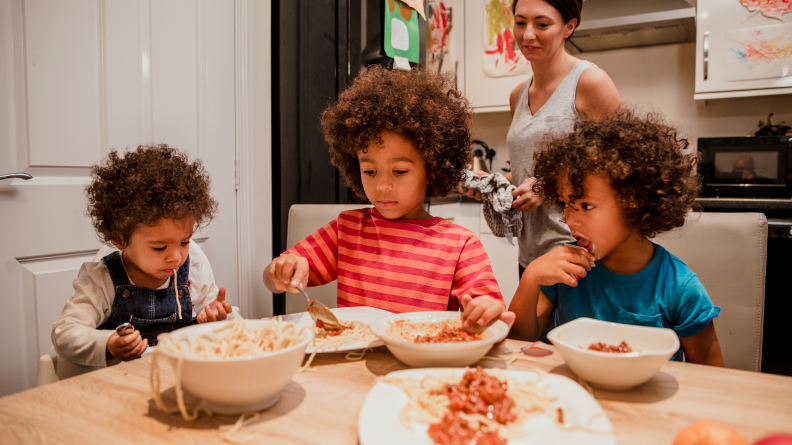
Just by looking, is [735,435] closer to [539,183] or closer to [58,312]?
[539,183]

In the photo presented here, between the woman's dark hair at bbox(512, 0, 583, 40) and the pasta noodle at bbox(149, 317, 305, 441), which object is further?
the woman's dark hair at bbox(512, 0, 583, 40)

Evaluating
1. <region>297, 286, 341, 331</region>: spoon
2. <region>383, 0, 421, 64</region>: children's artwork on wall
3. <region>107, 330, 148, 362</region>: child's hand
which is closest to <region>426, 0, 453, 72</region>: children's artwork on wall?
<region>383, 0, 421, 64</region>: children's artwork on wall

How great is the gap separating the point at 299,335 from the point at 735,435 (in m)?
0.49

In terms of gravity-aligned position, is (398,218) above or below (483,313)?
above

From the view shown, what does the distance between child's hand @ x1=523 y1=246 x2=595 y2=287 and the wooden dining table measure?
0.25 m

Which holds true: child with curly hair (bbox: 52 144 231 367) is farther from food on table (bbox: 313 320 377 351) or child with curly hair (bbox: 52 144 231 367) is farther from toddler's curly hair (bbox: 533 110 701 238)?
toddler's curly hair (bbox: 533 110 701 238)

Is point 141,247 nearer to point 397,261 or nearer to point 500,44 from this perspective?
point 397,261

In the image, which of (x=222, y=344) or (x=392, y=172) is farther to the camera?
(x=392, y=172)

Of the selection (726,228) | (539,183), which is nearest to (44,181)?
(539,183)

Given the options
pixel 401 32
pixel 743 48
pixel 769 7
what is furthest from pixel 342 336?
pixel 769 7

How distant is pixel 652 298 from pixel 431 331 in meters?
0.51

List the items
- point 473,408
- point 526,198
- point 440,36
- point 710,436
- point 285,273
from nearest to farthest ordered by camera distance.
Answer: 1. point 710,436
2. point 473,408
3. point 285,273
4. point 526,198
5. point 440,36

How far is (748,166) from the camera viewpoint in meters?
2.50

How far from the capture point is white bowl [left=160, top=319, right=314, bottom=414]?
0.51 meters
